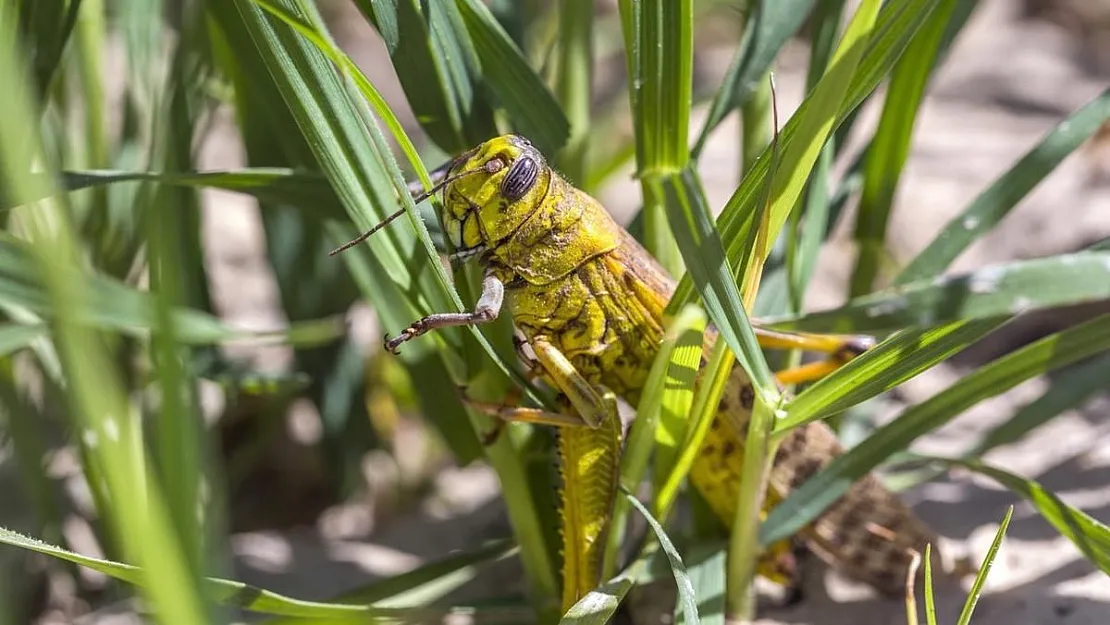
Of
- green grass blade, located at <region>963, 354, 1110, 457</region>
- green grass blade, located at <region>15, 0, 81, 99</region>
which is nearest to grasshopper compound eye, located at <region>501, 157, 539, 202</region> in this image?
green grass blade, located at <region>15, 0, 81, 99</region>

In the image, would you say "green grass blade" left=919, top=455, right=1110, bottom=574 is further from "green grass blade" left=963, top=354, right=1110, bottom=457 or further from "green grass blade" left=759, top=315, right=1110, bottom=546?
"green grass blade" left=963, top=354, right=1110, bottom=457

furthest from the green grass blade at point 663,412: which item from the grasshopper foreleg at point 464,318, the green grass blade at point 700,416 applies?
the grasshopper foreleg at point 464,318

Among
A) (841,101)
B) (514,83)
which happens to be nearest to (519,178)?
(514,83)

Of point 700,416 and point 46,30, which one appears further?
point 46,30

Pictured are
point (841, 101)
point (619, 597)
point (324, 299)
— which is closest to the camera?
point (841, 101)

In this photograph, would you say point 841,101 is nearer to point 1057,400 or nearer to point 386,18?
point 386,18

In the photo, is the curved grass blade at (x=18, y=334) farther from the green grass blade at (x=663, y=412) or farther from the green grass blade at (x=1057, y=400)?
the green grass blade at (x=1057, y=400)

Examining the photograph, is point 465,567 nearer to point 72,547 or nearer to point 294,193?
point 294,193
